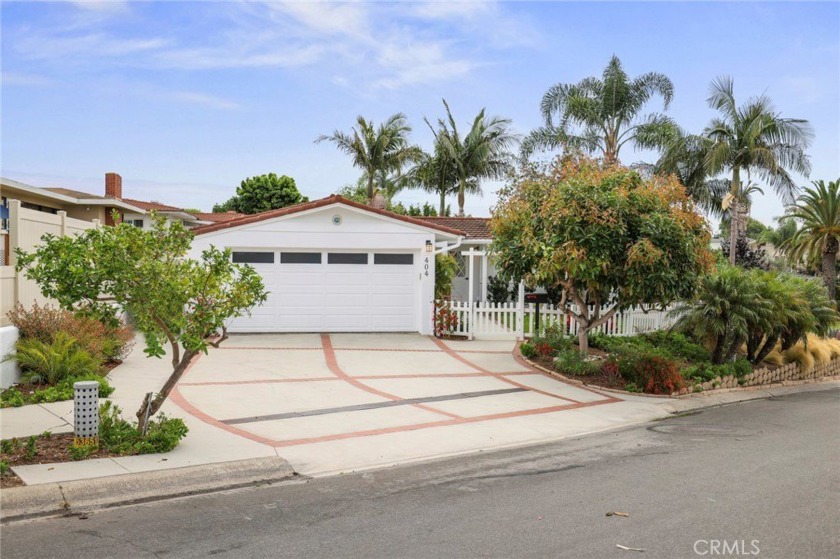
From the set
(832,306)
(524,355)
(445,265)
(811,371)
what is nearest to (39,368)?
(524,355)

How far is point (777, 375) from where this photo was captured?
15.8m

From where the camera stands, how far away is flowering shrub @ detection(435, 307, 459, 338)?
60.0ft

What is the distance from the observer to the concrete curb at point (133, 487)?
6.21m

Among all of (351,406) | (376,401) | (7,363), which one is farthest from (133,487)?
(7,363)

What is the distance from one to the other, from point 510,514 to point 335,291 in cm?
1264

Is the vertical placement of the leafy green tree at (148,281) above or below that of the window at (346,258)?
below

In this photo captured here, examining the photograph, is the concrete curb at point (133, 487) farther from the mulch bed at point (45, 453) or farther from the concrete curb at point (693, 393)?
the concrete curb at point (693, 393)

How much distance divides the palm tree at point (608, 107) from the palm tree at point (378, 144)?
8715 millimetres

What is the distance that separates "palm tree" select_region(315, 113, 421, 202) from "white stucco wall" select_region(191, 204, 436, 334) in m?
19.1

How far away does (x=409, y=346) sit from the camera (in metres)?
16.8

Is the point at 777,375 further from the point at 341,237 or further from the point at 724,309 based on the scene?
the point at 341,237

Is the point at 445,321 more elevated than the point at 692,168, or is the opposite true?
the point at 692,168

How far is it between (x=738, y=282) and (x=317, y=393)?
931 cm

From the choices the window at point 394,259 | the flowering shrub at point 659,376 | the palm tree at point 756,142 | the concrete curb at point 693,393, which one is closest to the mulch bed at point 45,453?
the concrete curb at point 693,393
